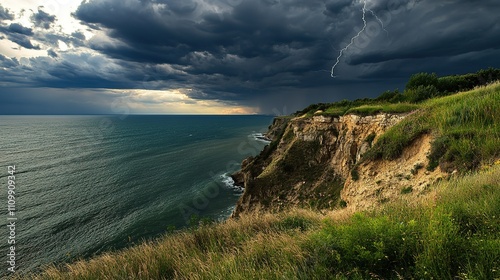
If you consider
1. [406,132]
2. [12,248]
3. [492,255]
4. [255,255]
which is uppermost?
[406,132]

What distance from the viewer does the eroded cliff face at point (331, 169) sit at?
1700 centimetres

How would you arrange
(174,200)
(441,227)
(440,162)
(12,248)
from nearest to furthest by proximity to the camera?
1. (441,227)
2. (440,162)
3. (12,248)
4. (174,200)

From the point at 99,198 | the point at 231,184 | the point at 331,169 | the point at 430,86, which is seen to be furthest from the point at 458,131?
the point at 99,198

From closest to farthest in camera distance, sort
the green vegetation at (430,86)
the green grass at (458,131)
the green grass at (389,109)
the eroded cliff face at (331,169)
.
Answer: the green grass at (458,131) → the eroded cliff face at (331,169) → the green grass at (389,109) → the green vegetation at (430,86)

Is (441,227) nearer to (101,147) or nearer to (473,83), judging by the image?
(473,83)


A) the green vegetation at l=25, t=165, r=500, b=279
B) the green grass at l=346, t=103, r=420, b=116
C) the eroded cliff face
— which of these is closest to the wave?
the eroded cliff face

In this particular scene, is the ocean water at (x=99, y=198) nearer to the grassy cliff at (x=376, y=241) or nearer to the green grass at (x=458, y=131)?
the grassy cliff at (x=376, y=241)

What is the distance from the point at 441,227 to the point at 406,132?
1651 cm

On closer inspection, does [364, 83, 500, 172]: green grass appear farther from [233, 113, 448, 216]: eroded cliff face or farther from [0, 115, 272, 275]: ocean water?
[0, 115, 272, 275]: ocean water

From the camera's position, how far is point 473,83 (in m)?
32.9

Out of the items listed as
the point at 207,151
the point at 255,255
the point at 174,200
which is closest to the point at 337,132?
the point at 174,200

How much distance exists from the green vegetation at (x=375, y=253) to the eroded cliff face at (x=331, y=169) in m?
10.8

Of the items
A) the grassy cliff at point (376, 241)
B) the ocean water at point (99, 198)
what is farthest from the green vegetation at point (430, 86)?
the ocean water at point (99, 198)

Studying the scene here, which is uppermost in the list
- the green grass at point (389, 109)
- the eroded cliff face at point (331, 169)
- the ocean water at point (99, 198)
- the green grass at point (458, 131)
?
the green grass at point (389, 109)
